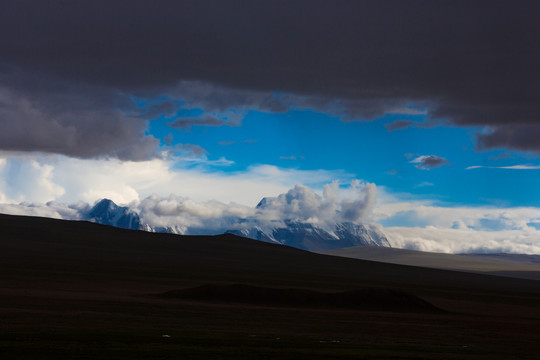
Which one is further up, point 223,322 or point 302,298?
point 302,298

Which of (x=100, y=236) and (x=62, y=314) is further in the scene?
(x=100, y=236)

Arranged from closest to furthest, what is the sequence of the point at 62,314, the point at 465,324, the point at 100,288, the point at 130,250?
1. the point at 62,314
2. the point at 465,324
3. the point at 100,288
4. the point at 130,250

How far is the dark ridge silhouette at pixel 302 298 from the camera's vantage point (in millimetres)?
65750

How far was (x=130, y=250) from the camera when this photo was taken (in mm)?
169000

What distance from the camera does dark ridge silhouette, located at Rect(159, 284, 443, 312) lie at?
6575 centimetres

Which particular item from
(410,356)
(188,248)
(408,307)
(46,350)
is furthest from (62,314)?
(188,248)

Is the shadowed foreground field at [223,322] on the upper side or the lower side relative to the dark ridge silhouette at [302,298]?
lower

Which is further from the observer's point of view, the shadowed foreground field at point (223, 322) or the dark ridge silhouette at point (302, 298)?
the dark ridge silhouette at point (302, 298)

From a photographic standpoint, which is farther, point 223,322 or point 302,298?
point 302,298

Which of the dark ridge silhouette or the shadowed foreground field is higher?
the dark ridge silhouette

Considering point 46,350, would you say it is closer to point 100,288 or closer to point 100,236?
point 100,288

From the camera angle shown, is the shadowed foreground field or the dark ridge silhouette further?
the dark ridge silhouette

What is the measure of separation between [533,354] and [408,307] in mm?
33278

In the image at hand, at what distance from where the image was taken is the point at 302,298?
2618 inches
